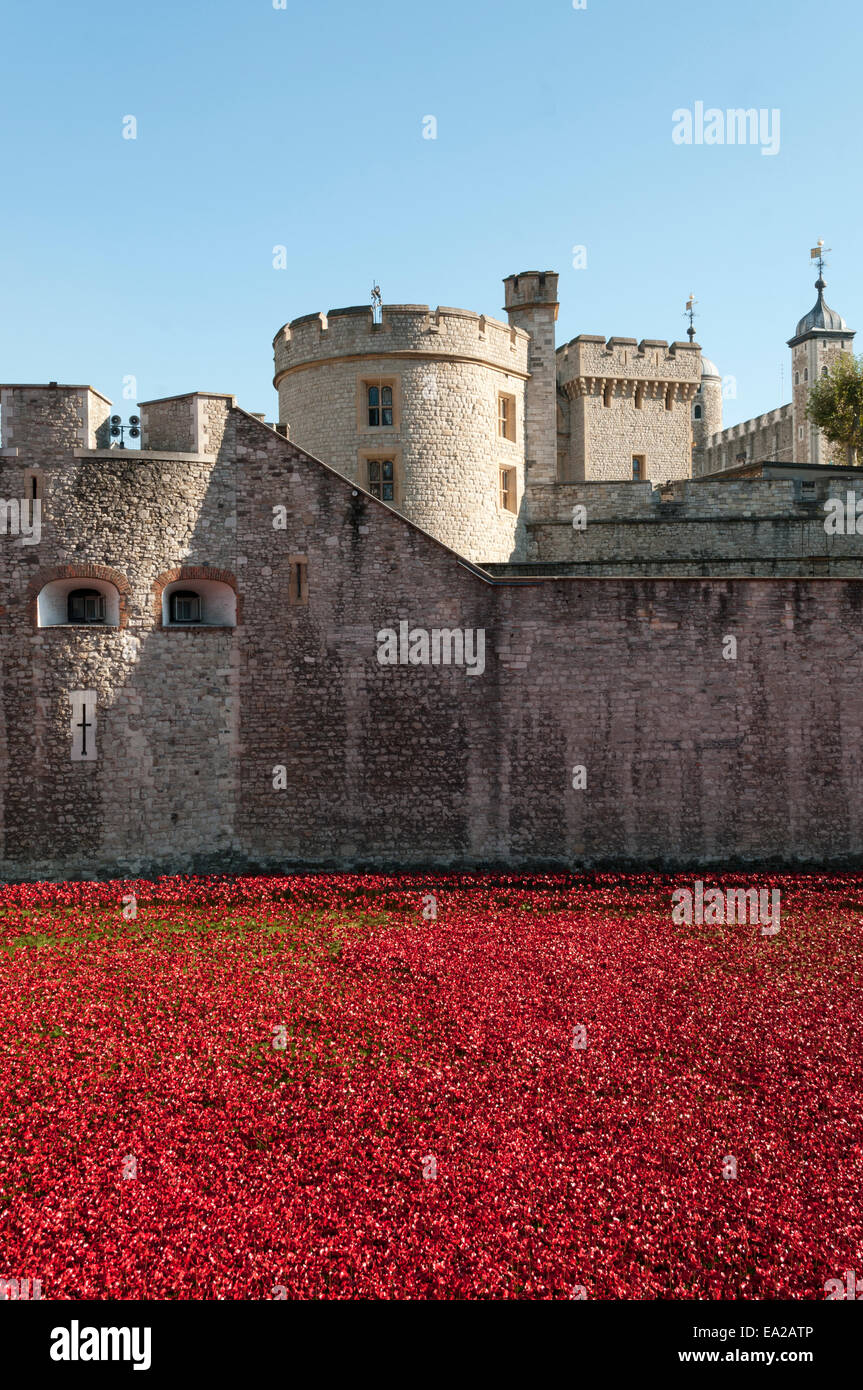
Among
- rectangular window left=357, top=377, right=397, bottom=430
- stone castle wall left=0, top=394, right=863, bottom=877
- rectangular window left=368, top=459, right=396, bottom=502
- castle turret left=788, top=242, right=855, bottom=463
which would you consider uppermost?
castle turret left=788, top=242, right=855, bottom=463

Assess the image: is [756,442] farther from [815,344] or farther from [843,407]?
[843,407]

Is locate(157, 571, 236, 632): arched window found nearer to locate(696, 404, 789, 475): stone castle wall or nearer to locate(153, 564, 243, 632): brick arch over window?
locate(153, 564, 243, 632): brick arch over window

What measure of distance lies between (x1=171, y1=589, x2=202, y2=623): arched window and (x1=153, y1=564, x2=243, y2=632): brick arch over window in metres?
0.39

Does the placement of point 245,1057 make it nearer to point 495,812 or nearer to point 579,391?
point 495,812

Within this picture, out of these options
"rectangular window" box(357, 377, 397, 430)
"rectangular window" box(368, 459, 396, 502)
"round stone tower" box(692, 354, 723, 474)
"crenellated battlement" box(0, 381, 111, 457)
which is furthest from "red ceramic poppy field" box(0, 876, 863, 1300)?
"round stone tower" box(692, 354, 723, 474)

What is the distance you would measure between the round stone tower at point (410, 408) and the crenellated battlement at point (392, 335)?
3 centimetres

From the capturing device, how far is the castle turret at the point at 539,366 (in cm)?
2545

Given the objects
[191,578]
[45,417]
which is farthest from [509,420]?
[45,417]

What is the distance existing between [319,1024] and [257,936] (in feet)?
10.7

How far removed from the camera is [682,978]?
12.5 meters

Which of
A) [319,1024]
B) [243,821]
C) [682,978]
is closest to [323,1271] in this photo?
[319,1024]

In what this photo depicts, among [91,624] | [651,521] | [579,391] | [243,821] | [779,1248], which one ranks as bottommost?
[779,1248]

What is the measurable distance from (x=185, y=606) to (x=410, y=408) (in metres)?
9.09

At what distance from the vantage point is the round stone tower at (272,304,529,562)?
22.8 meters
